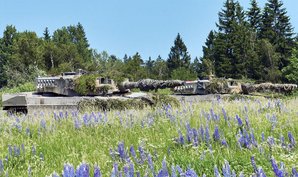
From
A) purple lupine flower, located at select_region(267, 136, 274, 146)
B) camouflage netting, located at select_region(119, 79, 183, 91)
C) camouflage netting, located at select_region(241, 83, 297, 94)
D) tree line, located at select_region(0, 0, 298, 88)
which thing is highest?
tree line, located at select_region(0, 0, 298, 88)

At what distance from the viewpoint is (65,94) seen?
15898 millimetres

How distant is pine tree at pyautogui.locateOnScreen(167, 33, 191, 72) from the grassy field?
66.5 meters

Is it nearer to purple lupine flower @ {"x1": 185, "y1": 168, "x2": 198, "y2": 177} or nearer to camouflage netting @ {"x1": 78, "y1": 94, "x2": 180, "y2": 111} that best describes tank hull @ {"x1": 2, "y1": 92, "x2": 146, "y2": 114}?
camouflage netting @ {"x1": 78, "y1": 94, "x2": 180, "y2": 111}

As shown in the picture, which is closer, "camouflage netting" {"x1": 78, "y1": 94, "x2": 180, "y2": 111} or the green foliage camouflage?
"camouflage netting" {"x1": 78, "y1": 94, "x2": 180, "y2": 111}

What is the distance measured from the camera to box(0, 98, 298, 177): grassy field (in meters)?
3.44

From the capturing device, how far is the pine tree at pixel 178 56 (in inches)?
2950

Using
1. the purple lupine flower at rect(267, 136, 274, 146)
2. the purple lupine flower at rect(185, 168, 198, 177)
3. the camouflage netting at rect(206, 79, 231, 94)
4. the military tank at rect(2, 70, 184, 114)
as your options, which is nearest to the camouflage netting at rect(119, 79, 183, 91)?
the military tank at rect(2, 70, 184, 114)

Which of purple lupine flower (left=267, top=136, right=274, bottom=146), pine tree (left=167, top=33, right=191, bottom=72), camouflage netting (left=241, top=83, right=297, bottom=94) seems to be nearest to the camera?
purple lupine flower (left=267, top=136, right=274, bottom=146)

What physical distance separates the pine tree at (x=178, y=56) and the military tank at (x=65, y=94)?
5808 centimetres

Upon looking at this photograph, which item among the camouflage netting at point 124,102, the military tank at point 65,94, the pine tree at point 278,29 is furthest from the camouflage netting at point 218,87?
the pine tree at point 278,29

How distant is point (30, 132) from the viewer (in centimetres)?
755

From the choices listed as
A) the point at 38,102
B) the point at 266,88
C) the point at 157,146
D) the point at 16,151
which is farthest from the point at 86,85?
the point at 157,146

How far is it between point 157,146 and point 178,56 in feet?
235

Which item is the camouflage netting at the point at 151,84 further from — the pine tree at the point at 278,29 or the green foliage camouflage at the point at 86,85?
the pine tree at the point at 278,29
